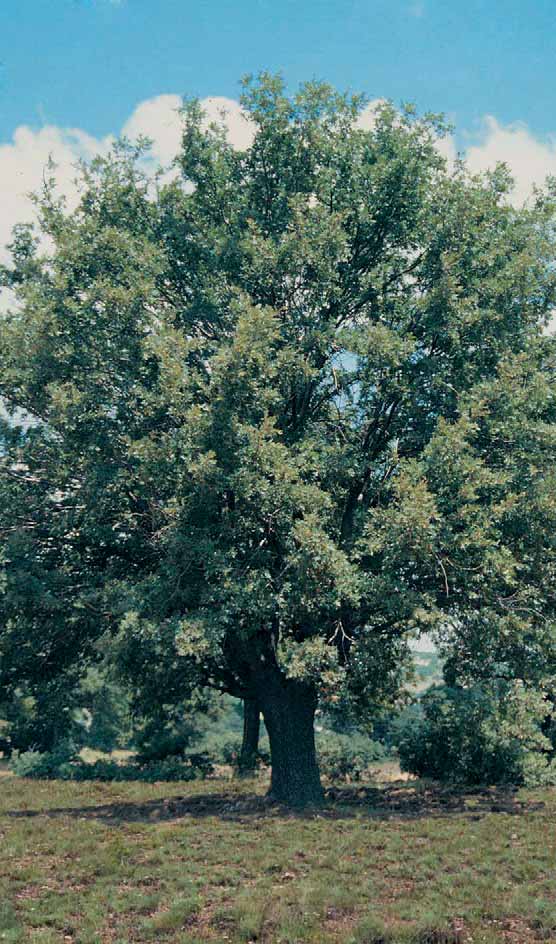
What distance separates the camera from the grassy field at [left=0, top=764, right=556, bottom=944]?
1123 cm

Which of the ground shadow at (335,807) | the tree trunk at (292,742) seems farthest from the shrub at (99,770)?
the tree trunk at (292,742)

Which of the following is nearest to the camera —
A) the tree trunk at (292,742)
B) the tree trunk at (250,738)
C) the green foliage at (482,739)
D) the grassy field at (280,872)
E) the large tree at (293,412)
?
the grassy field at (280,872)

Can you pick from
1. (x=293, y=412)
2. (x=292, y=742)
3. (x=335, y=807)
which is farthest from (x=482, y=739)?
(x=293, y=412)

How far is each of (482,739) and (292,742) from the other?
26.0ft

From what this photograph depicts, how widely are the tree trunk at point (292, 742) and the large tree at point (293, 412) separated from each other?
8cm

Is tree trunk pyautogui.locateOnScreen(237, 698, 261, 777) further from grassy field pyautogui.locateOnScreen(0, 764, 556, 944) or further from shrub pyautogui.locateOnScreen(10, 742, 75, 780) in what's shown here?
grassy field pyautogui.locateOnScreen(0, 764, 556, 944)

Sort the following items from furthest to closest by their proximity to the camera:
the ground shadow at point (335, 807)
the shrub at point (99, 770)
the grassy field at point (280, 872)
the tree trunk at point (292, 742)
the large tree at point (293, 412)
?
the shrub at point (99, 770), the tree trunk at point (292, 742), the ground shadow at point (335, 807), the large tree at point (293, 412), the grassy field at point (280, 872)

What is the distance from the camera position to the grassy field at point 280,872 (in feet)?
36.9

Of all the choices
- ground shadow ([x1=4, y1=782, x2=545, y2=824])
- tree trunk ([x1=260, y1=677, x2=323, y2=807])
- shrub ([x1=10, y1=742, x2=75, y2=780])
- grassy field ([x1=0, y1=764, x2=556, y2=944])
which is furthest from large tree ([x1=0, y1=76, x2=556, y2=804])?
shrub ([x1=10, y1=742, x2=75, y2=780])

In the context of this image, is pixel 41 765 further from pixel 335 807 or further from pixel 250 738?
pixel 335 807

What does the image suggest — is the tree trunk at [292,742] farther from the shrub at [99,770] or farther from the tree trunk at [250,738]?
the tree trunk at [250,738]

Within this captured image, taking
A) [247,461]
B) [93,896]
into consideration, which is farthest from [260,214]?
[93,896]

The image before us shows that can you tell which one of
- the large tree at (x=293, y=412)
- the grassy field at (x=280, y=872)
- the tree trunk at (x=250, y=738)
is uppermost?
the large tree at (x=293, y=412)

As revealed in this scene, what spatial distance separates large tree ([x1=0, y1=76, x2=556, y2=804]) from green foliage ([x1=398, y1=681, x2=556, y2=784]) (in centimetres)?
118
